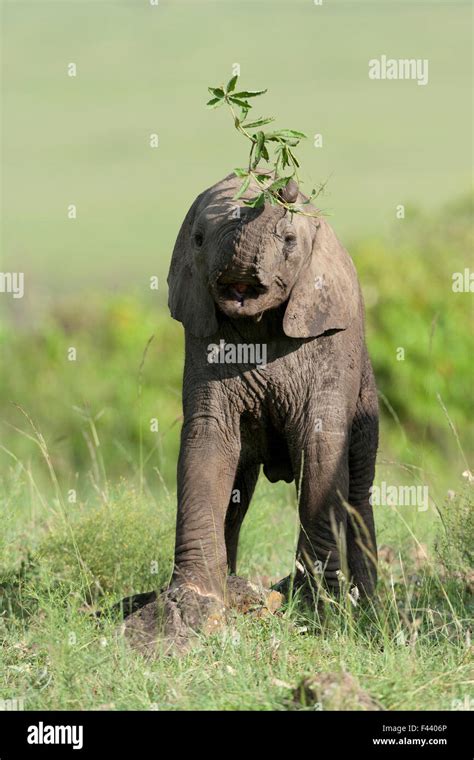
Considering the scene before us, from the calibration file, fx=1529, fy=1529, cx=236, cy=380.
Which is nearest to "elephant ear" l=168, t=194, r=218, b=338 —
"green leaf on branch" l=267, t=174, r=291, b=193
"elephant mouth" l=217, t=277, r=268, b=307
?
"elephant mouth" l=217, t=277, r=268, b=307

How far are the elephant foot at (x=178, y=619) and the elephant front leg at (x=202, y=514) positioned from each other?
2.5 inches

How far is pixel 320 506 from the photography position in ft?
A: 31.0

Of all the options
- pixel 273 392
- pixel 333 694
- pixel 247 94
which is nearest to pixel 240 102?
pixel 247 94

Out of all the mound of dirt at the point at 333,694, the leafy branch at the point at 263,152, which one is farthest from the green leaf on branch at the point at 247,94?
the mound of dirt at the point at 333,694

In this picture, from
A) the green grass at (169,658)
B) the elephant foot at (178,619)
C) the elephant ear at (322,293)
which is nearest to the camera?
the green grass at (169,658)

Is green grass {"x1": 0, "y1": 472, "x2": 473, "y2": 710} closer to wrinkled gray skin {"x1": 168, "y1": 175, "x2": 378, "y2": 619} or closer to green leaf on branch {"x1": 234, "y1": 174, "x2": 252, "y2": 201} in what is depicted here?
wrinkled gray skin {"x1": 168, "y1": 175, "x2": 378, "y2": 619}

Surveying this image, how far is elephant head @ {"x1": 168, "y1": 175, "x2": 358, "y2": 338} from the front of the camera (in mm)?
8719

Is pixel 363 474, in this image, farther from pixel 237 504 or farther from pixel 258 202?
pixel 258 202

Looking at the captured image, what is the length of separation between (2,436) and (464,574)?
13602 millimetres

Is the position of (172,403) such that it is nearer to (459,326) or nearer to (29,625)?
(459,326)

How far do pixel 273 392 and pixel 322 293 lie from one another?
2.22 feet

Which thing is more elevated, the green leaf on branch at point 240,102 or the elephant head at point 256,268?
the green leaf on branch at point 240,102

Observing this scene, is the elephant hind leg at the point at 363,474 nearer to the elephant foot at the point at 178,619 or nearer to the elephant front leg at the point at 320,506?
the elephant front leg at the point at 320,506

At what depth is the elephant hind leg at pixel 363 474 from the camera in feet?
33.6
